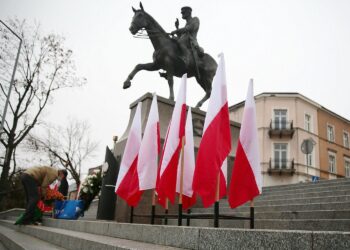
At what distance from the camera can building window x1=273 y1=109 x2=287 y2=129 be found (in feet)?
112

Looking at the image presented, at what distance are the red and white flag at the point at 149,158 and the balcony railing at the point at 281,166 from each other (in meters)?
29.2

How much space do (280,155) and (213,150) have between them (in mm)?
31779

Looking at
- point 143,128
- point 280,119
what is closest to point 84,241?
point 143,128

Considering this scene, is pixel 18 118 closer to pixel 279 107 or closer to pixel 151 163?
pixel 151 163

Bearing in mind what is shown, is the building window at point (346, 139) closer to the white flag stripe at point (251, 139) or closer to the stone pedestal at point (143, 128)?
the stone pedestal at point (143, 128)

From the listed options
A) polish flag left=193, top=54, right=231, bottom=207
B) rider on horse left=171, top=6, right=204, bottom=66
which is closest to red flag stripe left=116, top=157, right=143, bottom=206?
polish flag left=193, top=54, right=231, bottom=207

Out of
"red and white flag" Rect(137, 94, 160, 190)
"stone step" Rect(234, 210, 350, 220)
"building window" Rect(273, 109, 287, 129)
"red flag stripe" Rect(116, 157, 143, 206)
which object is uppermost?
"building window" Rect(273, 109, 287, 129)

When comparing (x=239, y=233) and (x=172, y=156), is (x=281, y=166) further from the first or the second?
(x=239, y=233)

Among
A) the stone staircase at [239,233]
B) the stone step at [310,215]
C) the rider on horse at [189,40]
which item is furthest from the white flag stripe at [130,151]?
the rider on horse at [189,40]

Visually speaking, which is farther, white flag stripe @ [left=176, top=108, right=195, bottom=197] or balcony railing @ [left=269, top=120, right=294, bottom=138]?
balcony railing @ [left=269, top=120, right=294, bottom=138]

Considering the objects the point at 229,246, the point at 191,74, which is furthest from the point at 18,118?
the point at 229,246

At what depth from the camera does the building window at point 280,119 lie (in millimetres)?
34250

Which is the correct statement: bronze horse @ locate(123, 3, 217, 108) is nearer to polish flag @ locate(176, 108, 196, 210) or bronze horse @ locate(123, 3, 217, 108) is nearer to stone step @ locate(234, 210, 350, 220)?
polish flag @ locate(176, 108, 196, 210)

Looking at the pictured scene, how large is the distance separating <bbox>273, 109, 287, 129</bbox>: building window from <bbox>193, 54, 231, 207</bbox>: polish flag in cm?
3187
